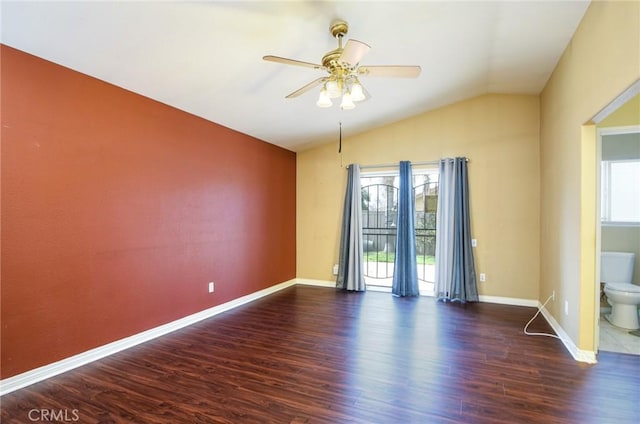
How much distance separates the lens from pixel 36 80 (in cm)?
238

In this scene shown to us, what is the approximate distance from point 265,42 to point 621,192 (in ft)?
16.0

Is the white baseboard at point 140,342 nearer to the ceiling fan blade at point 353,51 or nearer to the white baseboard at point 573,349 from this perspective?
the white baseboard at point 573,349

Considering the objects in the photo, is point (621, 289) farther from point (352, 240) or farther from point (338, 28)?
point (338, 28)

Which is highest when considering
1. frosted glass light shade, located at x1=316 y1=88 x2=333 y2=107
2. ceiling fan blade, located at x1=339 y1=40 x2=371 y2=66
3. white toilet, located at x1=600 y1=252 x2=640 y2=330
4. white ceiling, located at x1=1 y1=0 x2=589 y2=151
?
white ceiling, located at x1=1 y1=0 x2=589 y2=151

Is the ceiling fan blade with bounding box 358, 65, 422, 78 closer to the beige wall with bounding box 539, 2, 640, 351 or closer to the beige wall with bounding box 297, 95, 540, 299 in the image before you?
the beige wall with bounding box 539, 2, 640, 351

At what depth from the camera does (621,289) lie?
11.1ft

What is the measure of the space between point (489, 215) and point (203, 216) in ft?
13.2

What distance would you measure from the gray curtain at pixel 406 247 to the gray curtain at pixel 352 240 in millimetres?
636

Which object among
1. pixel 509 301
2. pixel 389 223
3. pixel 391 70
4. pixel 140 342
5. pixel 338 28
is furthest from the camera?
pixel 389 223

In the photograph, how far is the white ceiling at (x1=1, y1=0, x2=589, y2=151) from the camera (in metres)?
2.14

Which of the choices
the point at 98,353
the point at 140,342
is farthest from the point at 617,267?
the point at 98,353

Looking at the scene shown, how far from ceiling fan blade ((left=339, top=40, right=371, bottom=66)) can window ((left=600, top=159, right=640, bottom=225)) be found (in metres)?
4.21

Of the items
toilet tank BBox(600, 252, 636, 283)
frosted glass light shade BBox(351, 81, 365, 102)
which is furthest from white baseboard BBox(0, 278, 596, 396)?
frosted glass light shade BBox(351, 81, 365, 102)

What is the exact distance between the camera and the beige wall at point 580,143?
2014 millimetres
